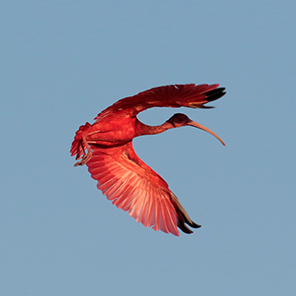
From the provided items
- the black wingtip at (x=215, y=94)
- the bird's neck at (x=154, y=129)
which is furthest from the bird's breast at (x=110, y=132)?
the black wingtip at (x=215, y=94)

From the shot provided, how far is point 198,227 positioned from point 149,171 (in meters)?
2.22

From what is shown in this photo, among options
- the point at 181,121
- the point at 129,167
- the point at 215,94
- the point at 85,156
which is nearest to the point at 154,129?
the point at 181,121

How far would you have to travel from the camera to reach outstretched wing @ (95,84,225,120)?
49.3 ft

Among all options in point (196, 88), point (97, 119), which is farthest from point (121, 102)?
point (196, 88)

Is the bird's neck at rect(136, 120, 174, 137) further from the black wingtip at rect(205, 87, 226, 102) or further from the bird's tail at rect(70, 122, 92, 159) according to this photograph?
the black wingtip at rect(205, 87, 226, 102)

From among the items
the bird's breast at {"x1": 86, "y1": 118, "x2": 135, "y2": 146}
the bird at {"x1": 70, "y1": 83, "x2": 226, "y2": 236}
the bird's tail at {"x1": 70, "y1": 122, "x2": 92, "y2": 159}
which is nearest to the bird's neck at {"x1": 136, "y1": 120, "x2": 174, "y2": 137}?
the bird at {"x1": 70, "y1": 83, "x2": 226, "y2": 236}

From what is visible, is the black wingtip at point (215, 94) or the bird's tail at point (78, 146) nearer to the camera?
the black wingtip at point (215, 94)

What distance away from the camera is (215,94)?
15.3 m

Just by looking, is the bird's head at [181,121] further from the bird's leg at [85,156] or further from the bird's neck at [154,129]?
the bird's leg at [85,156]

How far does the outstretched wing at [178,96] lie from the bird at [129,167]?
1.25 feet

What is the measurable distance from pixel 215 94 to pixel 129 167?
4593mm

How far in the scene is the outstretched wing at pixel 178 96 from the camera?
15031mm

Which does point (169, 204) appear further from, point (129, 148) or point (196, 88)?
point (196, 88)

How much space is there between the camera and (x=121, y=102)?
16.2 metres
